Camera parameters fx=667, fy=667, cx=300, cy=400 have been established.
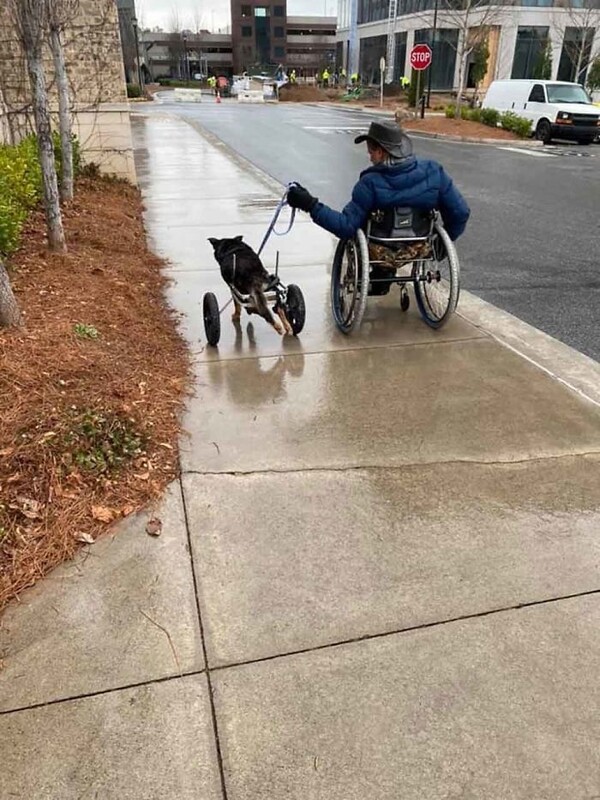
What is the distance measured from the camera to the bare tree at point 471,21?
3312cm

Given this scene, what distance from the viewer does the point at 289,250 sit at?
25.1 feet

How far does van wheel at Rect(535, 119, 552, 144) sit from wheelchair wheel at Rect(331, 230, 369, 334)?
20.2 metres

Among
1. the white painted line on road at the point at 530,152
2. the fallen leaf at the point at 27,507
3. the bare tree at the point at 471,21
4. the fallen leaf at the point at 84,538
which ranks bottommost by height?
the white painted line on road at the point at 530,152

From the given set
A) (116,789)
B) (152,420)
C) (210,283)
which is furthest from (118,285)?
(116,789)

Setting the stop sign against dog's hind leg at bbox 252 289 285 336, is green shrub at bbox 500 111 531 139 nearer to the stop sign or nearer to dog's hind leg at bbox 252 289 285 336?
the stop sign

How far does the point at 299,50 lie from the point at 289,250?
126 m

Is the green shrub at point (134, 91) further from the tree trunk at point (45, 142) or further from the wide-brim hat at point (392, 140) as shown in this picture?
the wide-brim hat at point (392, 140)

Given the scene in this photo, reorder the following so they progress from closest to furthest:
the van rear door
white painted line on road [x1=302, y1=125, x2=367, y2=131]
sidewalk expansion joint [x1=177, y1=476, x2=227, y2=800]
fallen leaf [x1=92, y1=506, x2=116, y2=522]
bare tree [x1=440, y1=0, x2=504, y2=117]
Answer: sidewalk expansion joint [x1=177, y1=476, x2=227, y2=800] → fallen leaf [x1=92, y1=506, x2=116, y2=522] → the van rear door → white painted line on road [x1=302, y1=125, x2=367, y2=131] → bare tree [x1=440, y1=0, x2=504, y2=117]

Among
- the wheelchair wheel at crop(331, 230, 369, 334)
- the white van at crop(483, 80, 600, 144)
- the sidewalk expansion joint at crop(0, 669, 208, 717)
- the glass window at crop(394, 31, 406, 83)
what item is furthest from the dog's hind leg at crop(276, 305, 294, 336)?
the glass window at crop(394, 31, 406, 83)

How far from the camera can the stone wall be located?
9812 mm

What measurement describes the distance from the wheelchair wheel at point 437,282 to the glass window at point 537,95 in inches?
812

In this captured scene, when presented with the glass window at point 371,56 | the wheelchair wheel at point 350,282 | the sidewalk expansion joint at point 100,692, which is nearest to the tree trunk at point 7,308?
the wheelchair wheel at point 350,282

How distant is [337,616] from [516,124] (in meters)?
24.5

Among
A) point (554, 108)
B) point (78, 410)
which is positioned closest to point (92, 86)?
point (78, 410)
